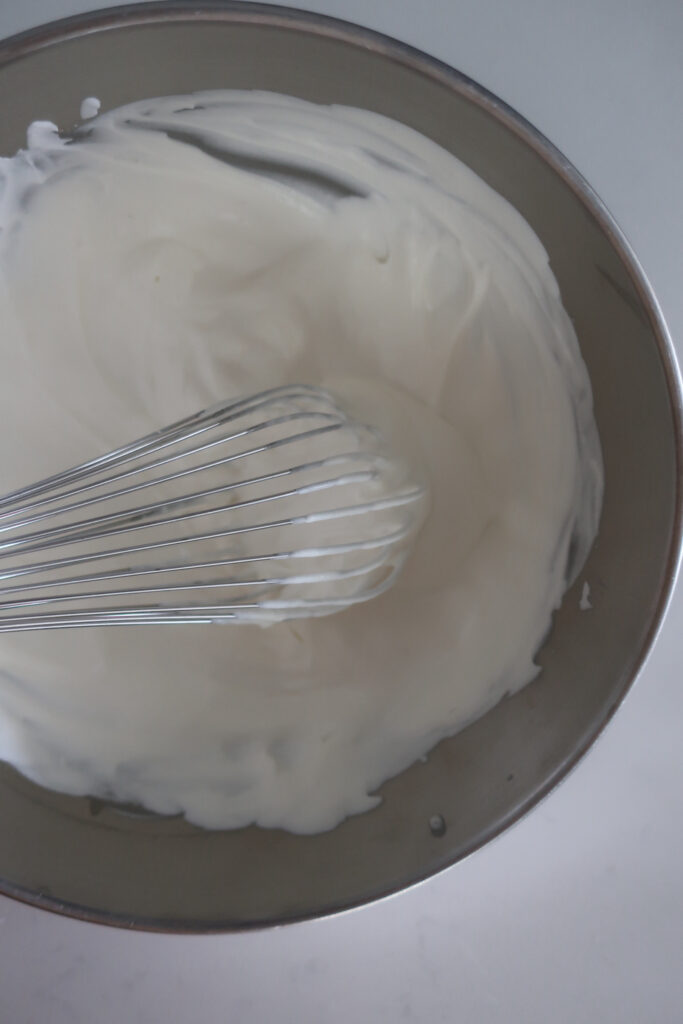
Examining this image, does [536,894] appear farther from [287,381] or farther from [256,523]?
[287,381]

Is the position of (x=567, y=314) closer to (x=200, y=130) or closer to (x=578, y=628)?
(x=578, y=628)

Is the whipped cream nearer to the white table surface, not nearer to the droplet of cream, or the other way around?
the droplet of cream

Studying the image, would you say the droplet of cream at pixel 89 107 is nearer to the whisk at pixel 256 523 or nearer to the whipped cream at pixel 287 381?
the whipped cream at pixel 287 381

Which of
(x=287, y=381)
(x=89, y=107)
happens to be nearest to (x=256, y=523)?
(x=287, y=381)

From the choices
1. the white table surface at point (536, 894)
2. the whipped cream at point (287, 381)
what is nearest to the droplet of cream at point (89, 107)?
the whipped cream at point (287, 381)

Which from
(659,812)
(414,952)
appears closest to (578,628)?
(659,812)

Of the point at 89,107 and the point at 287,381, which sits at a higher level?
the point at 89,107
